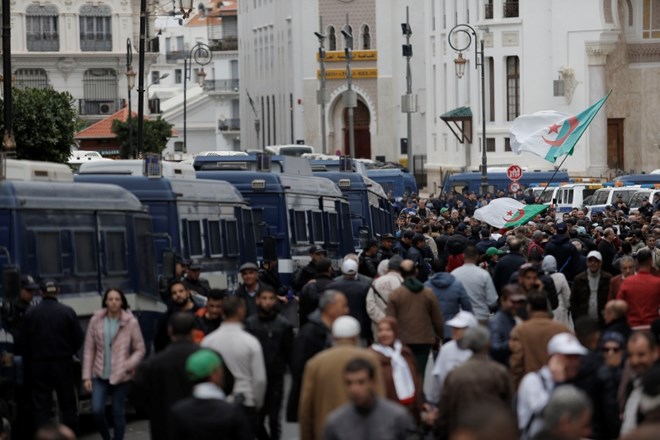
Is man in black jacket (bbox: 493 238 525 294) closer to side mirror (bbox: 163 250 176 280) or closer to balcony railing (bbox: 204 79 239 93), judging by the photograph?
side mirror (bbox: 163 250 176 280)

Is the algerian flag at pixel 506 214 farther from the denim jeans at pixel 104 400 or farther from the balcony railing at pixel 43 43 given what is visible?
the balcony railing at pixel 43 43

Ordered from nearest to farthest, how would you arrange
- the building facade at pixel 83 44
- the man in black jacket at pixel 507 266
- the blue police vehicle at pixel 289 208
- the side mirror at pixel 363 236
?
the man in black jacket at pixel 507 266 → the blue police vehicle at pixel 289 208 → the side mirror at pixel 363 236 → the building facade at pixel 83 44

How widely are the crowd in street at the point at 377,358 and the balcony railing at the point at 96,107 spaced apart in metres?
72.3

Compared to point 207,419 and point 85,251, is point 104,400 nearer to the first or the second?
point 85,251

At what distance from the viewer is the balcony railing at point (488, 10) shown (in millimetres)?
78750

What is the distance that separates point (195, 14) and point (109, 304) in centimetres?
13718

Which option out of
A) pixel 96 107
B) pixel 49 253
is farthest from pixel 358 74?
pixel 49 253

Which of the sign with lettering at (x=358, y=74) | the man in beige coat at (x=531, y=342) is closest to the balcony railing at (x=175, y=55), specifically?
the sign with lettering at (x=358, y=74)

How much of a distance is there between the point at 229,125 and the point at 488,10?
49.2 m

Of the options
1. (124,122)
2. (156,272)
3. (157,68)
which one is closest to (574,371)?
(156,272)

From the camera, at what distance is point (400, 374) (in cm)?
1398

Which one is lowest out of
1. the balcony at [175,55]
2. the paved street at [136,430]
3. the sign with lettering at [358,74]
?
the paved street at [136,430]

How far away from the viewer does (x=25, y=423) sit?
17469mm

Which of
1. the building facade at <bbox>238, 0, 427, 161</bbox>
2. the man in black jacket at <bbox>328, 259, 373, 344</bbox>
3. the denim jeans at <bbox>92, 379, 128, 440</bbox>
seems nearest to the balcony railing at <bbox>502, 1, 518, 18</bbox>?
the building facade at <bbox>238, 0, 427, 161</bbox>
